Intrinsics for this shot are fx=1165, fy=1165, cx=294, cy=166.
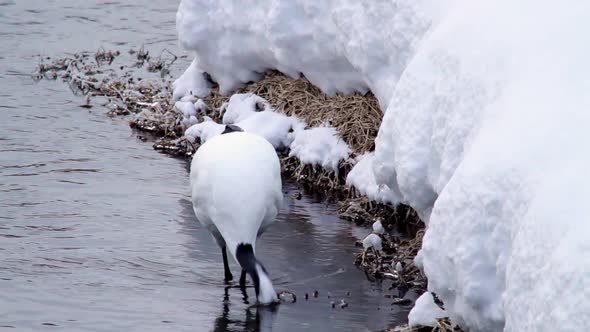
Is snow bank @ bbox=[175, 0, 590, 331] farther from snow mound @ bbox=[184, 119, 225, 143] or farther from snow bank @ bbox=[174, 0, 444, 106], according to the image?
snow mound @ bbox=[184, 119, 225, 143]

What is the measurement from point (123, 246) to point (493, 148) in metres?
3.84

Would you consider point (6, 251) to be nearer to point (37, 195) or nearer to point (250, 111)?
point (37, 195)

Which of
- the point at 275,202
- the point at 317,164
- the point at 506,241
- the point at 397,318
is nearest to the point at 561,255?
the point at 506,241

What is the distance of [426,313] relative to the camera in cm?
723

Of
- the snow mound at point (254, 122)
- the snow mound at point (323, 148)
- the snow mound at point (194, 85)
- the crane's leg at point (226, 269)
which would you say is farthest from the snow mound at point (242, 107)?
the crane's leg at point (226, 269)

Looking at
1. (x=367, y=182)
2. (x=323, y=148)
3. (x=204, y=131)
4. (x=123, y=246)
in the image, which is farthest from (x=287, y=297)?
(x=204, y=131)

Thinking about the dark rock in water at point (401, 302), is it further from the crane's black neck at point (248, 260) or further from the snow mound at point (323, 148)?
the snow mound at point (323, 148)

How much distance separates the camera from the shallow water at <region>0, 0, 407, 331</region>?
25.7 feet

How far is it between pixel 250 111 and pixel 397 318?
15.4 ft

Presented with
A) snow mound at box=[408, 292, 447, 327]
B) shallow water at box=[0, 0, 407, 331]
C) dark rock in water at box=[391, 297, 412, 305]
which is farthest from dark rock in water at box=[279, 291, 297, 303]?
snow mound at box=[408, 292, 447, 327]

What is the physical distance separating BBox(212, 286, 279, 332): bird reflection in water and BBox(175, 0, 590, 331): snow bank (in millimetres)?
1260

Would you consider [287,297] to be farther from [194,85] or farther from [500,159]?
[194,85]

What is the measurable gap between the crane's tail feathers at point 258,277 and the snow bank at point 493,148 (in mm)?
1135

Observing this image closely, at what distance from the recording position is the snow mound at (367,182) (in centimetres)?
990
